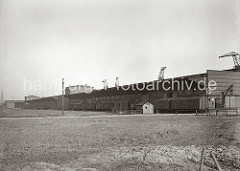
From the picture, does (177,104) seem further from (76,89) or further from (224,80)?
(76,89)

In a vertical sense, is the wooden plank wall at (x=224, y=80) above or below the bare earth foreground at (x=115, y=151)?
above

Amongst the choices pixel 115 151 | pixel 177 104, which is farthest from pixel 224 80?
pixel 115 151

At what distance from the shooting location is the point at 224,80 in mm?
41219

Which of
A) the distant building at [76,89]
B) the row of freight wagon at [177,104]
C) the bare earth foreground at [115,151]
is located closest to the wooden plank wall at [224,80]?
the row of freight wagon at [177,104]

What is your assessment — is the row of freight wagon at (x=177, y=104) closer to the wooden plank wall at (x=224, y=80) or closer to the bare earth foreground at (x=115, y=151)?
the wooden plank wall at (x=224, y=80)

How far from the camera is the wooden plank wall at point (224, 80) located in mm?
40094

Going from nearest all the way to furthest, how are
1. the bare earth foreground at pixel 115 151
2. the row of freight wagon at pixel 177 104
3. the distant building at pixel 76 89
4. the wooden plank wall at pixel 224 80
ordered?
the bare earth foreground at pixel 115 151
the row of freight wagon at pixel 177 104
the wooden plank wall at pixel 224 80
the distant building at pixel 76 89

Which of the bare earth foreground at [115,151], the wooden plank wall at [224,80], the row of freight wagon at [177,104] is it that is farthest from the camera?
the wooden plank wall at [224,80]

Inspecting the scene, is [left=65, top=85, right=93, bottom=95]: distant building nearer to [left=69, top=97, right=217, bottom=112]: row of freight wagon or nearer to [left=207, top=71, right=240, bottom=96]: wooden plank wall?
[left=69, top=97, right=217, bottom=112]: row of freight wagon

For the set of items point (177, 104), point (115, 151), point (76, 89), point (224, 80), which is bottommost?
point (115, 151)

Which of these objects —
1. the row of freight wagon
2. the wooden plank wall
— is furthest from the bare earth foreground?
the wooden plank wall

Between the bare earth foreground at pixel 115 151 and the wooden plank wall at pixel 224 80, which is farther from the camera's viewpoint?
the wooden plank wall at pixel 224 80

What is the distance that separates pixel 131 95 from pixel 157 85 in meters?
9.02

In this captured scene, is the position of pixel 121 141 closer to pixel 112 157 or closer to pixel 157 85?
pixel 112 157
